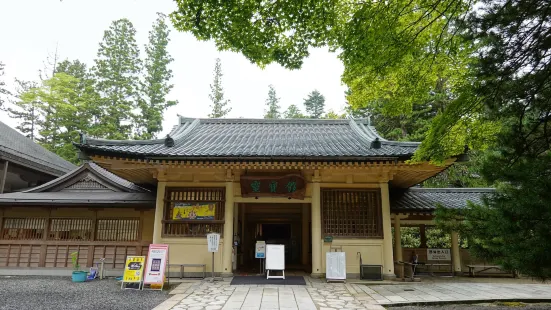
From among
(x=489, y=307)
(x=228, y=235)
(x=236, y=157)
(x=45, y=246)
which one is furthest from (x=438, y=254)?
(x=45, y=246)

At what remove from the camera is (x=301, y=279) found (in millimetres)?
8914

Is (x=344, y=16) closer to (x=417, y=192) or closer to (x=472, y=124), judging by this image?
(x=472, y=124)

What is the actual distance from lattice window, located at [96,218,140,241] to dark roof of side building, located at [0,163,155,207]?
2.73ft

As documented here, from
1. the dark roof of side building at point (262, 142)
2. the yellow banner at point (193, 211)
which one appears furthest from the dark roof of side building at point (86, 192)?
the dark roof of side building at point (262, 142)

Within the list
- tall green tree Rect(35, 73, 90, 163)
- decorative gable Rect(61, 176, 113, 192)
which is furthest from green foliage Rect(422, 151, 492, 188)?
tall green tree Rect(35, 73, 90, 163)

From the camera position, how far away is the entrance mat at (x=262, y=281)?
8.25m

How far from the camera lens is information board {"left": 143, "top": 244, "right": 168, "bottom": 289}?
7676mm

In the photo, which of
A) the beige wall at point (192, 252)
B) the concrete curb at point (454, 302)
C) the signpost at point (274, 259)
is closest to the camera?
the concrete curb at point (454, 302)

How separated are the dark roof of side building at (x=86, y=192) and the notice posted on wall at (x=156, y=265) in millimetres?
2981

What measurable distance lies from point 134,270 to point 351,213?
6.04 m

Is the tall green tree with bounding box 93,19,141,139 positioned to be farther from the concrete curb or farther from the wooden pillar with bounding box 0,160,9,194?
the concrete curb

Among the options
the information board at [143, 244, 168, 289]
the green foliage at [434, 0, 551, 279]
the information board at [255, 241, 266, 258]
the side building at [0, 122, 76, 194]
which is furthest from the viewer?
the side building at [0, 122, 76, 194]

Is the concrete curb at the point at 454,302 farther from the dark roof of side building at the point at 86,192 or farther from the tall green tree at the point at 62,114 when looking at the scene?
the tall green tree at the point at 62,114

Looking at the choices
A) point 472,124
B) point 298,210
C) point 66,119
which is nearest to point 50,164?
point 66,119
